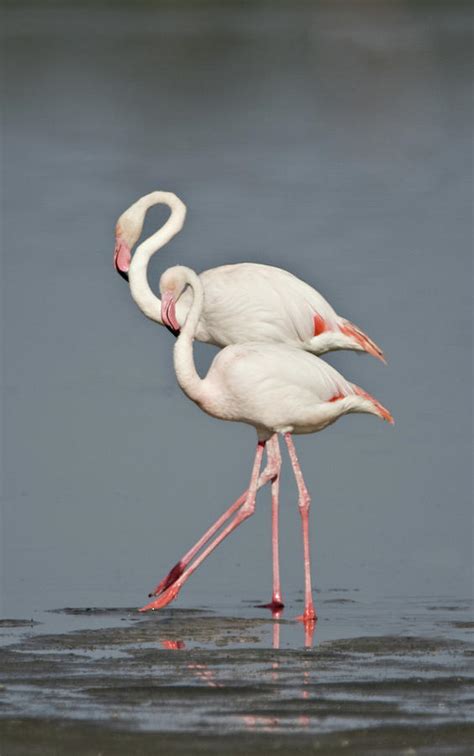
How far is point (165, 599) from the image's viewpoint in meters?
7.28

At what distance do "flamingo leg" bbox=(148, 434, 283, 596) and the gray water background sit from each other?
0.10 meters

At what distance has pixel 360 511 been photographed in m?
8.20

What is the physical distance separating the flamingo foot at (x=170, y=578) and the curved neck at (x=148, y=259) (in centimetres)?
160

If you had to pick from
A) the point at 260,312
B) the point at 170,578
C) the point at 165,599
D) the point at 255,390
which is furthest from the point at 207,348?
the point at 165,599

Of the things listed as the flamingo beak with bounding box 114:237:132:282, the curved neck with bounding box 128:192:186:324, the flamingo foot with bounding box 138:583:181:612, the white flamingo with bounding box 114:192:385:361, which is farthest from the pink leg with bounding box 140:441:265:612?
the flamingo beak with bounding box 114:237:132:282

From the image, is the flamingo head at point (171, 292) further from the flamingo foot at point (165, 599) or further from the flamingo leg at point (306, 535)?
the flamingo foot at point (165, 599)

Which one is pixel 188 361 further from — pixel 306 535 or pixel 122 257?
pixel 122 257

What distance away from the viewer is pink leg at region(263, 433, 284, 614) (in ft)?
24.2

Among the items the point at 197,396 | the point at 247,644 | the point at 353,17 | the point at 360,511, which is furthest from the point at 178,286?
the point at 353,17

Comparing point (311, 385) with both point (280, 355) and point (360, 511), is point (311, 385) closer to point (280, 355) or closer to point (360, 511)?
point (280, 355)

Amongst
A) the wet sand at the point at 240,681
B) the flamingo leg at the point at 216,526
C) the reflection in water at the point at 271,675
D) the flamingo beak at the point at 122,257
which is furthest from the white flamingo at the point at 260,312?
the reflection in water at the point at 271,675

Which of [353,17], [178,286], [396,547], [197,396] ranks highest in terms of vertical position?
[353,17]

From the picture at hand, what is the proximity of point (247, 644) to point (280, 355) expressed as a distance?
1558mm

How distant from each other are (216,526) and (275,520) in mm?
245
